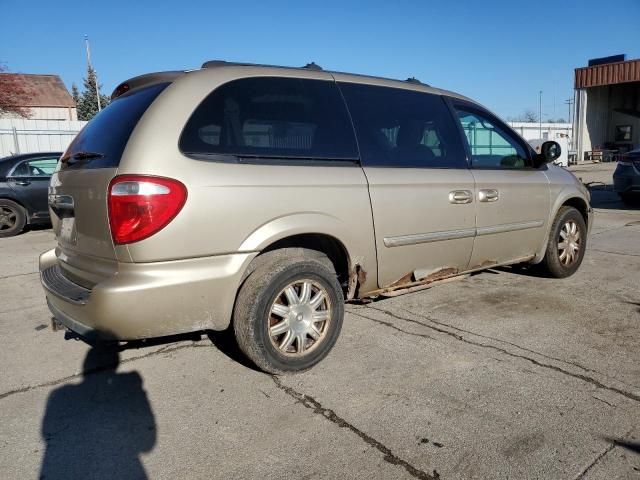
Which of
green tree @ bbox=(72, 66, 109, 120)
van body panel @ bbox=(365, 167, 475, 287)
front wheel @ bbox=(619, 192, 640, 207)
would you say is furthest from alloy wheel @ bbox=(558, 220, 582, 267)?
green tree @ bbox=(72, 66, 109, 120)

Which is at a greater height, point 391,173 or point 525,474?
point 391,173

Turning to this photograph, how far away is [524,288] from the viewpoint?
16.3ft

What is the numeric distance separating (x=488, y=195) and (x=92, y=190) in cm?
302

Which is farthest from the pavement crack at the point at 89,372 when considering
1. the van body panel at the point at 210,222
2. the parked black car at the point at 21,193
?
the parked black car at the point at 21,193

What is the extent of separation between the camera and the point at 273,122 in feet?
10.1

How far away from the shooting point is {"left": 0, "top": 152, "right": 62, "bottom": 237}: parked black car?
912cm

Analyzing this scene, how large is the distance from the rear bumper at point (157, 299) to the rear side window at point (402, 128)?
1311 millimetres

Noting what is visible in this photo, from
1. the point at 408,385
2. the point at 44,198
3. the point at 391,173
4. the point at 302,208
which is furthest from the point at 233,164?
the point at 44,198

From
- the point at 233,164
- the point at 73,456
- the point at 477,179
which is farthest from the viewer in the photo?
the point at 477,179

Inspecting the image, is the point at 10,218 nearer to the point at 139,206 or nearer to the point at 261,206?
the point at 139,206

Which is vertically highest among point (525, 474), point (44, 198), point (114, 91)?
point (114, 91)

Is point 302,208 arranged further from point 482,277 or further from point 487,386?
point 482,277

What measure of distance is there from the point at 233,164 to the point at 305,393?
4.57 feet

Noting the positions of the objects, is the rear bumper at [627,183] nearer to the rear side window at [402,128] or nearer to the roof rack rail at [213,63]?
the rear side window at [402,128]
